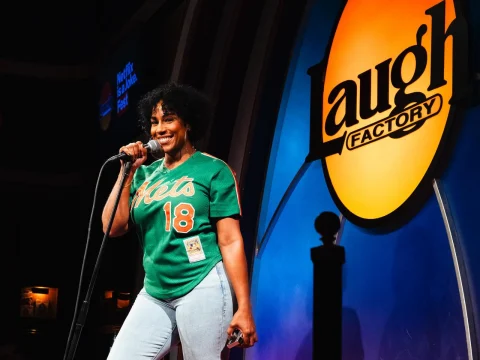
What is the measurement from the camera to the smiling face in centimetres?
307

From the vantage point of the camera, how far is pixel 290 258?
4602 mm

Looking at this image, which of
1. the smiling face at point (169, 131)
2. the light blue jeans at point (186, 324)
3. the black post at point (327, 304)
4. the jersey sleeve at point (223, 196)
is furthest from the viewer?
the smiling face at point (169, 131)

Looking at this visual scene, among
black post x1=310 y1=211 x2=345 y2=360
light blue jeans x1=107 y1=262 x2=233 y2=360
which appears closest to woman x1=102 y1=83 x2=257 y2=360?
light blue jeans x1=107 y1=262 x2=233 y2=360

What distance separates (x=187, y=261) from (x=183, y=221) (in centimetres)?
15

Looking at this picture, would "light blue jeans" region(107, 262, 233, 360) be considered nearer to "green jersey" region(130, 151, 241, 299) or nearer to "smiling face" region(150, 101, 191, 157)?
"green jersey" region(130, 151, 241, 299)

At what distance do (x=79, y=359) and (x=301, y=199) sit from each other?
4876 mm

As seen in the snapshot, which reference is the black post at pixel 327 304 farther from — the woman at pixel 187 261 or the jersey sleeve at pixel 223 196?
the jersey sleeve at pixel 223 196

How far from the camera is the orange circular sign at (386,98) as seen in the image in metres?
3.55

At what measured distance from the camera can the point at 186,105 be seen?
3.15 metres

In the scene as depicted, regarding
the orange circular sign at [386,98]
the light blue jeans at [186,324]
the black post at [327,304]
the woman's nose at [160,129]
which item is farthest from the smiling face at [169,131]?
the orange circular sign at [386,98]

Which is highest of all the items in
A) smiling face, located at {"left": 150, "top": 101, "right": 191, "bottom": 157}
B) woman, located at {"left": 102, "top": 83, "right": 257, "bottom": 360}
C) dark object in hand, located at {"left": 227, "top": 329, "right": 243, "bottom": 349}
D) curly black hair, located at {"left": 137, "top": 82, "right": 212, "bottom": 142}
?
curly black hair, located at {"left": 137, "top": 82, "right": 212, "bottom": 142}

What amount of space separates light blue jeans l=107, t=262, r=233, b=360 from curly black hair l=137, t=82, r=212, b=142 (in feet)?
2.06

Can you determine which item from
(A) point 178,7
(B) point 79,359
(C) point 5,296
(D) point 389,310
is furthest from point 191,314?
(C) point 5,296

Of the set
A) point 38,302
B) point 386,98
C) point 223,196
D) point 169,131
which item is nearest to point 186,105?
point 169,131
